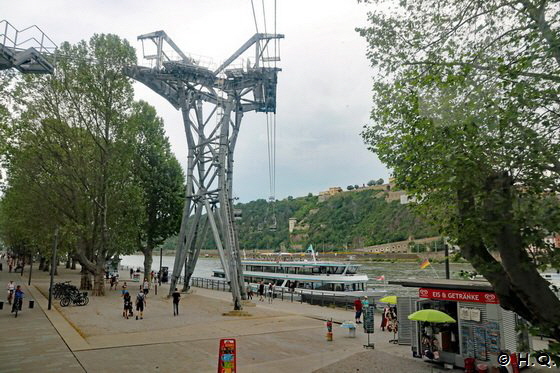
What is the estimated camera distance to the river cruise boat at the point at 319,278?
36938 mm

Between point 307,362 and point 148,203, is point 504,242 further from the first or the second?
point 148,203

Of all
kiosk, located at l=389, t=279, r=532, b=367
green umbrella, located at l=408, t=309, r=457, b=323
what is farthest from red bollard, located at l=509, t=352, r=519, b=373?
green umbrella, located at l=408, t=309, r=457, b=323

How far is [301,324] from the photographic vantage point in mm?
19406

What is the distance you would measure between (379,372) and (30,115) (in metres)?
26.8

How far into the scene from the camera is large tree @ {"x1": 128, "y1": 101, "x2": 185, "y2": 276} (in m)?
39.7

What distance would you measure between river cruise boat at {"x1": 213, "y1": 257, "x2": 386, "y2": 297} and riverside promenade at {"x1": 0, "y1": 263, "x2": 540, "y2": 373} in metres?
14.5

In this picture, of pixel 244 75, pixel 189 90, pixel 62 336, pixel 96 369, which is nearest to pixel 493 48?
pixel 96 369

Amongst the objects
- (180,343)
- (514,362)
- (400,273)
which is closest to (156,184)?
(180,343)

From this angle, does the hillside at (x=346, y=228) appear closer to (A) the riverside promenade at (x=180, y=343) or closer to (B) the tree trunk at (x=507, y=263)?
(A) the riverside promenade at (x=180, y=343)

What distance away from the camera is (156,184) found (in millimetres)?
39750

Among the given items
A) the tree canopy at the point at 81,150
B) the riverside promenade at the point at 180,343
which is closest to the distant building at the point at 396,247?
the tree canopy at the point at 81,150

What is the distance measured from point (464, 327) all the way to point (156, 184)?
33063mm

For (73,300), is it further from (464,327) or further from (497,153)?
(497,153)

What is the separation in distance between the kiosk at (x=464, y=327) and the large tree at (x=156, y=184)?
101ft
